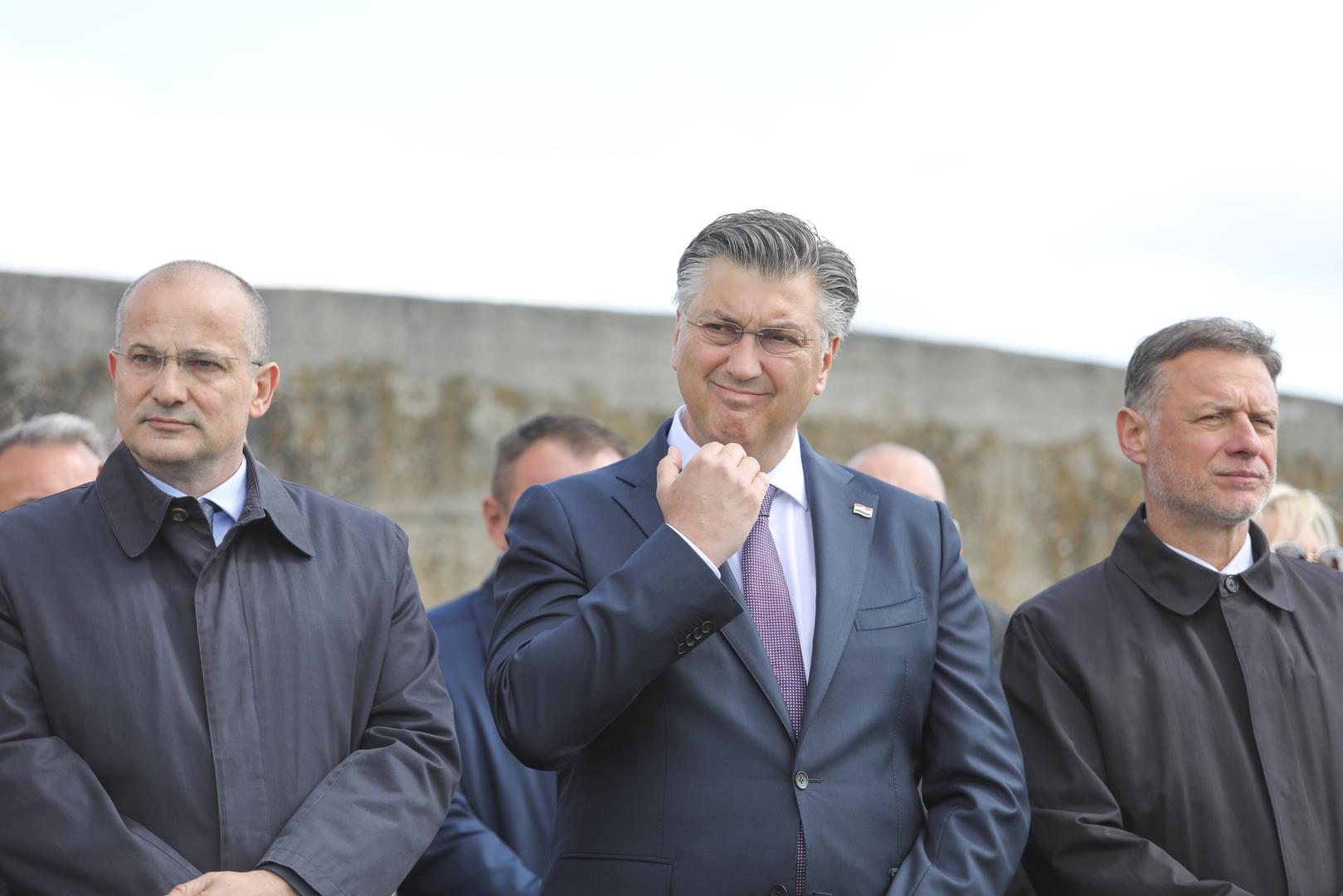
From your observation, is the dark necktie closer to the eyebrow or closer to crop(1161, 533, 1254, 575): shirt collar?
the eyebrow

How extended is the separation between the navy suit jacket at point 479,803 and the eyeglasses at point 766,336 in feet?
4.02

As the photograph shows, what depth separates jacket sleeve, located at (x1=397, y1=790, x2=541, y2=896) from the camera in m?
3.46

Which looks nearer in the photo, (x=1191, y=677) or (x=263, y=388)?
(x=263, y=388)

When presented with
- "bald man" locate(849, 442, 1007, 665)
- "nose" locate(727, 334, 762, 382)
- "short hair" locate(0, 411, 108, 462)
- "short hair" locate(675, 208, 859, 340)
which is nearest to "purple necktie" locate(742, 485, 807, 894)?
"nose" locate(727, 334, 762, 382)

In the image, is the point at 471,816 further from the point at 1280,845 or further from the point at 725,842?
the point at 1280,845

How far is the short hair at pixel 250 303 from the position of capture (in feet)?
9.37

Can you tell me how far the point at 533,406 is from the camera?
318 inches

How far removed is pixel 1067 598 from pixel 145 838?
6.43 feet

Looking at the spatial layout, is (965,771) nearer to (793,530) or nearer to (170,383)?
(793,530)

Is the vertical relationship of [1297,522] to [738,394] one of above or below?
below

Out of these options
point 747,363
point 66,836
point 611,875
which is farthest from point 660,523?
point 66,836

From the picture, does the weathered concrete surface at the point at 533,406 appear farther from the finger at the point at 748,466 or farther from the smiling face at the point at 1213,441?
the finger at the point at 748,466

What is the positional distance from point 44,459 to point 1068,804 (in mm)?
3179

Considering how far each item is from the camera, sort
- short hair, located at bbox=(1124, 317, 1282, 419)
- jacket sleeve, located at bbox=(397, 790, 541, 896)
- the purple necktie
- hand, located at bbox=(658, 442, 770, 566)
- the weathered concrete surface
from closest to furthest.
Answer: hand, located at bbox=(658, 442, 770, 566) → the purple necktie → short hair, located at bbox=(1124, 317, 1282, 419) → jacket sleeve, located at bbox=(397, 790, 541, 896) → the weathered concrete surface
